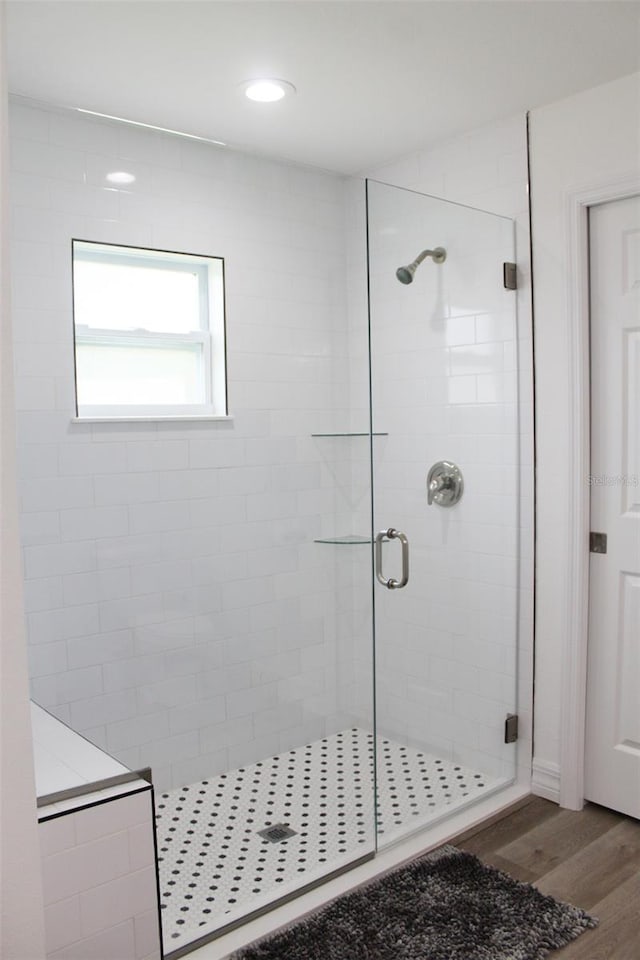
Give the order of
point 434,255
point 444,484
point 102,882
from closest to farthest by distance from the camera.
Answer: point 102,882 < point 434,255 < point 444,484

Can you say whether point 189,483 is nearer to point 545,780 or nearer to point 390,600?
point 390,600

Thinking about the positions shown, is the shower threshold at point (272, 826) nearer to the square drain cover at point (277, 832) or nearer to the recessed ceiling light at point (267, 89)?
the square drain cover at point (277, 832)

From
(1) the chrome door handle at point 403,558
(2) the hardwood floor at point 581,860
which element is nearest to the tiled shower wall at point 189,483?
(1) the chrome door handle at point 403,558

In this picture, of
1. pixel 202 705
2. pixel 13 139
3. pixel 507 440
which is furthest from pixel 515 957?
pixel 13 139

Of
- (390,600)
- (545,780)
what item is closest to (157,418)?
(390,600)

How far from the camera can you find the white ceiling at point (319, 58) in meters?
2.12

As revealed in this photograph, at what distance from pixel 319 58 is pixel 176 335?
3.18ft

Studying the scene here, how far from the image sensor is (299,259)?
2.36 m

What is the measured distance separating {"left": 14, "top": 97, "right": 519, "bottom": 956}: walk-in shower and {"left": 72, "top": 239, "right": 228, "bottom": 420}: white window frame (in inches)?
1.0

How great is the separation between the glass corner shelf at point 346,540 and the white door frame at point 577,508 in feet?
2.75

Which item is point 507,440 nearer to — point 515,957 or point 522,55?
point 522,55

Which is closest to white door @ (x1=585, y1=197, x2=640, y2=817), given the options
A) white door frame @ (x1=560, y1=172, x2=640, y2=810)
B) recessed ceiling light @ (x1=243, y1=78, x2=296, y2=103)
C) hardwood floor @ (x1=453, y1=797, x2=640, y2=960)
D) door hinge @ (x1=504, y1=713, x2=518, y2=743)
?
white door frame @ (x1=560, y1=172, x2=640, y2=810)

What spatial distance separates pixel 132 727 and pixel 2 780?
0.65 metres

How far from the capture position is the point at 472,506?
2.91 m
